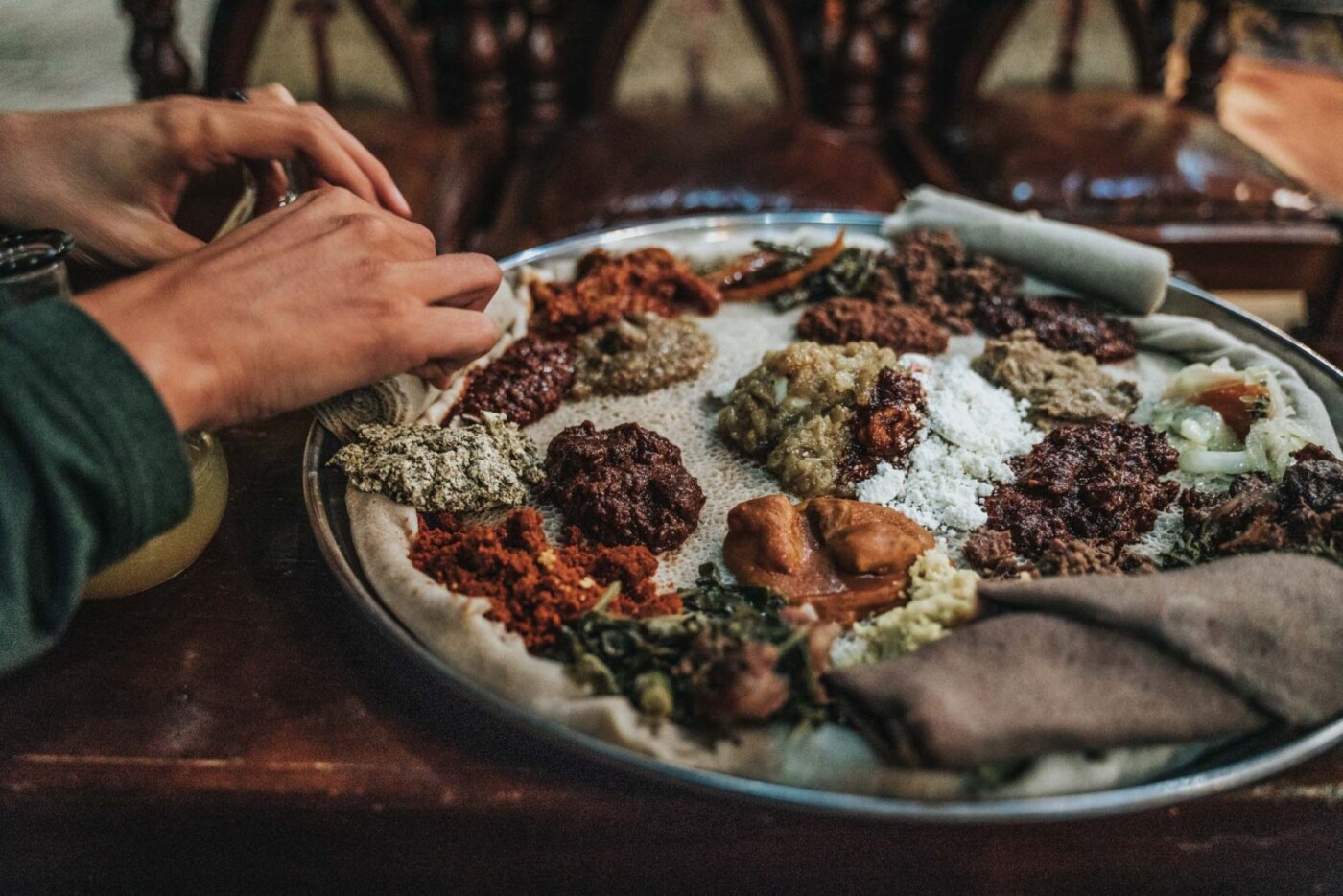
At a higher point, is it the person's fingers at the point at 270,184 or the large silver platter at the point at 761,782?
the person's fingers at the point at 270,184

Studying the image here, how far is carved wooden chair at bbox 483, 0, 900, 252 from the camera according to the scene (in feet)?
10.0

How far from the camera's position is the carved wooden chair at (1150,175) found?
3.11 m

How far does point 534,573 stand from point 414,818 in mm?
364

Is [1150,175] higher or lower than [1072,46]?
lower

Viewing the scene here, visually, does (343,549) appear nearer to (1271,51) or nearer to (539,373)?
(539,373)

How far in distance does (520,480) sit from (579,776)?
60cm

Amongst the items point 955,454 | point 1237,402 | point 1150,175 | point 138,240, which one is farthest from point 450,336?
point 1150,175

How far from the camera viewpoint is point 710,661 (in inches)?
47.9

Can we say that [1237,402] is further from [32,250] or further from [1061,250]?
[32,250]

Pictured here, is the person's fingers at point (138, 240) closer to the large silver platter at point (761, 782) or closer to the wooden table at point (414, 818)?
the large silver platter at point (761, 782)

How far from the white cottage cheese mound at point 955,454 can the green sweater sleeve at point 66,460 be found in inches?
43.7

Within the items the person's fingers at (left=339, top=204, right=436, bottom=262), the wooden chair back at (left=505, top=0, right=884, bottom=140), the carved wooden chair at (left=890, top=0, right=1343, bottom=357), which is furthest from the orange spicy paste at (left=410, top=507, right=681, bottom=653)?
the wooden chair back at (left=505, top=0, right=884, bottom=140)

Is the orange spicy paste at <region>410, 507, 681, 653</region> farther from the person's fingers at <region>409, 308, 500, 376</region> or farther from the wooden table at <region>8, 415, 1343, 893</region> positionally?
the person's fingers at <region>409, 308, 500, 376</region>

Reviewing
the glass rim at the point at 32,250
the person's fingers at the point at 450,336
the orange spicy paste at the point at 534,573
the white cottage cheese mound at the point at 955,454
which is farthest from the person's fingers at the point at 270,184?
the white cottage cheese mound at the point at 955,454
